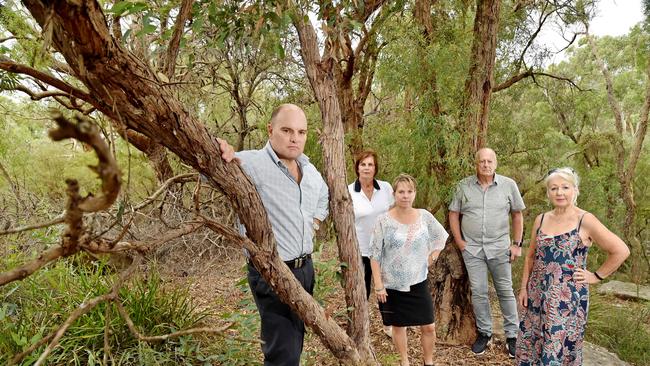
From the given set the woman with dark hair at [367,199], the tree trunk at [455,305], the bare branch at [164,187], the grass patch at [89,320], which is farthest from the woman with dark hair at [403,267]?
the bare branch at [164,187]

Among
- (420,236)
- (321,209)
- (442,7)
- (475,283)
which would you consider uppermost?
(442,7)

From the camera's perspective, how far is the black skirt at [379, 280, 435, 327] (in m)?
3.20

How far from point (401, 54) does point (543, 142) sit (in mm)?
8612

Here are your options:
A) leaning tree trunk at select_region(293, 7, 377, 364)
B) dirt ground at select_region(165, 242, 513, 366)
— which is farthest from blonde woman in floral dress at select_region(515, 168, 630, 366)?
leaning tree trunk at select_region(293, 7, 377, 364)

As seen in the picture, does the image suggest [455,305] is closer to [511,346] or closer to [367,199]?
[511,346]

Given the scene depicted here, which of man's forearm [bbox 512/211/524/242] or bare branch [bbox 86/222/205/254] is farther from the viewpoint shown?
man's forearm [bbox 512/211/524/242]

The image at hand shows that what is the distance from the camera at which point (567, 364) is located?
2799mm

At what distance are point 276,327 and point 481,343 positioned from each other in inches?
102

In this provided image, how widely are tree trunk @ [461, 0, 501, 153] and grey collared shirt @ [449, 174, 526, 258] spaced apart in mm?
440

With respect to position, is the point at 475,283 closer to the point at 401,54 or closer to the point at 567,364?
the point at 567,364

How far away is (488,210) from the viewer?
3.71m

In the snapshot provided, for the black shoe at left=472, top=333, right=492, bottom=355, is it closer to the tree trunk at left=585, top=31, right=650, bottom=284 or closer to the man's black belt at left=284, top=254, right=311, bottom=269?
the man's black belt at left=284, top=254, right=311, bottom=269

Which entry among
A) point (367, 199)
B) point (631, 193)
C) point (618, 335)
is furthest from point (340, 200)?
point (631, 193)

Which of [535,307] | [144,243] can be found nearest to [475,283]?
[535,307]
